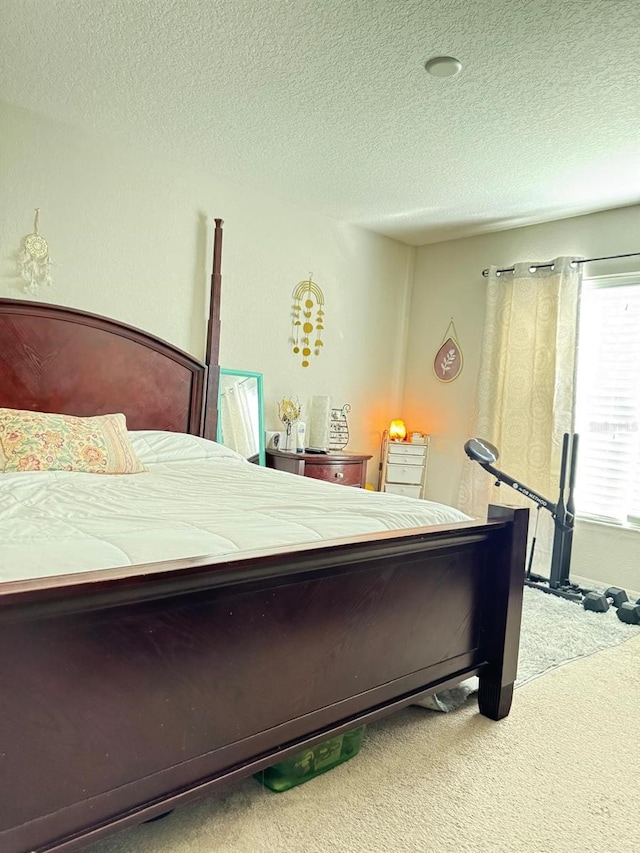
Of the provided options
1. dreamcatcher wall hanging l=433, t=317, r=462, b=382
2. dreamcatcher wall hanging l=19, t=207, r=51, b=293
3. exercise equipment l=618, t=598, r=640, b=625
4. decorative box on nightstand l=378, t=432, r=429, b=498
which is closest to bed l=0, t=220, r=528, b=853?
dreamcatcher wall hanging l=19, t=207, r=51, b=293

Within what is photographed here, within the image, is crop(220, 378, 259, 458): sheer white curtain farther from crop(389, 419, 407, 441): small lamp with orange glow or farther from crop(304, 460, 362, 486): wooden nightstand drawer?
crop(389, 419, 407, 441): small lamp with orange glow

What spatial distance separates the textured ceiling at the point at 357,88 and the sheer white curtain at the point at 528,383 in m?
0.60

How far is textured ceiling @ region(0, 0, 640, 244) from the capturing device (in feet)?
6.84

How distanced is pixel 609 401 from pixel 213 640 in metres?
3.34

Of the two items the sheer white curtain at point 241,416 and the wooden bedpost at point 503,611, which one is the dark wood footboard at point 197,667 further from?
the sheer white curtain at point 241,416

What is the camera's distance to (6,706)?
Result: 3.36 feet

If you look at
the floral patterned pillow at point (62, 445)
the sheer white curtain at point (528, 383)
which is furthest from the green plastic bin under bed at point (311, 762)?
the sheer white curtain at point (528, 383)

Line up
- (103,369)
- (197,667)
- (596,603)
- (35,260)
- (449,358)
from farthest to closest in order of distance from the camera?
(449,358), (596,603), (103,369), (35,260), (197,667)

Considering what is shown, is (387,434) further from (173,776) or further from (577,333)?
(173,776)

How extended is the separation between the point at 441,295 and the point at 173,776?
4.17m

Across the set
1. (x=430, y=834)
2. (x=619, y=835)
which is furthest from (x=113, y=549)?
(x=619, y=835)

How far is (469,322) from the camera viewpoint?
15.1 feet

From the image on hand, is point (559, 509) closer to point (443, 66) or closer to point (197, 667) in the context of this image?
point (443, 66)

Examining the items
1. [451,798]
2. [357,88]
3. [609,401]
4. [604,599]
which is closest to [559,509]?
[604,599]
